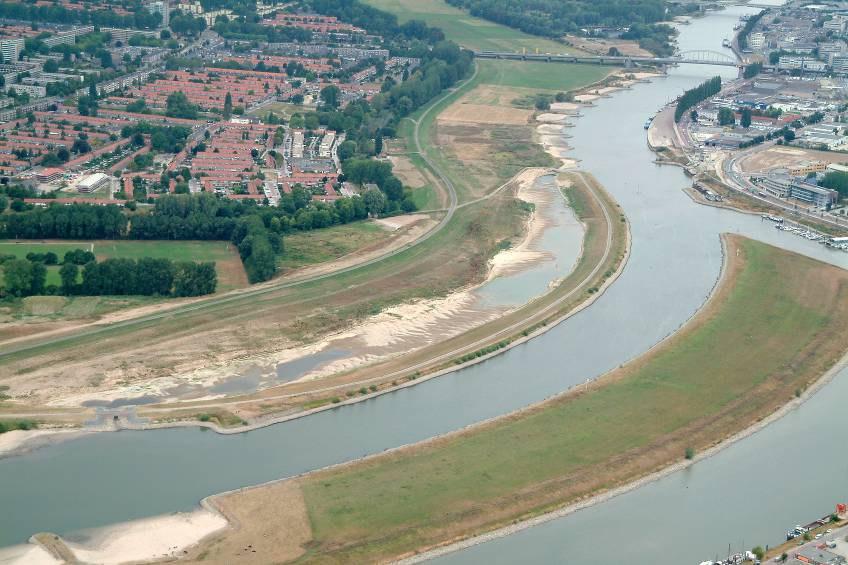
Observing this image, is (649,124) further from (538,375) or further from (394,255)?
(538,375)

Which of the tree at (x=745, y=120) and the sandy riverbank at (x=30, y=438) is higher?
the sandy riverbank at (x=30, y=438)

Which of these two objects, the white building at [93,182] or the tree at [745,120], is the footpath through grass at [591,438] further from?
the tree at [745,120]

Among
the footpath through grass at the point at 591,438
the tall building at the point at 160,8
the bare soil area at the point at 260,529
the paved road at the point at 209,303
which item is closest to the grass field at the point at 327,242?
the paved road at the point at 209,303

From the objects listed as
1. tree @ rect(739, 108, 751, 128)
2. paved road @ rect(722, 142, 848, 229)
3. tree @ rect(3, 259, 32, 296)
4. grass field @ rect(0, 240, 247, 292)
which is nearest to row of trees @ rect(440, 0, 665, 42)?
tree @ rect(739, 108, 751, 128)

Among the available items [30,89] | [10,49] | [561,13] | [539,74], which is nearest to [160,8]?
[10,49]

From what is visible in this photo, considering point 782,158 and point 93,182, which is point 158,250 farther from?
point 782,158

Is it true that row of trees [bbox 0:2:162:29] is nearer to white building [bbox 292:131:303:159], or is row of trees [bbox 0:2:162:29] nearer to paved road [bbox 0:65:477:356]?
white building [bbox 292:131:303:159]
